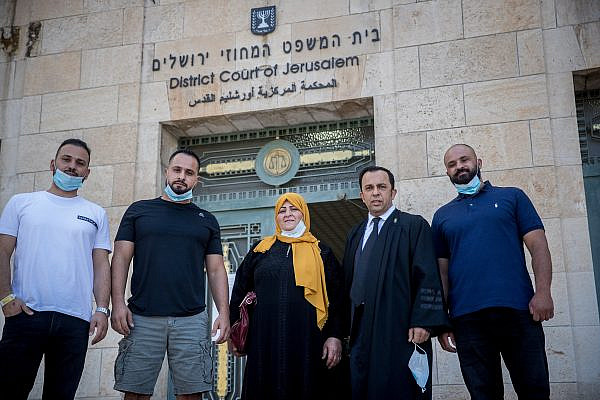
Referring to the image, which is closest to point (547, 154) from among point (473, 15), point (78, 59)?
point (473, 15)

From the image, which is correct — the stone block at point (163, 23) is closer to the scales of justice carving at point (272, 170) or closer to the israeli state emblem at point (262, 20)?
the israeli state emblem at point (262, 20)

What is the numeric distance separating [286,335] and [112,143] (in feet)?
11.6

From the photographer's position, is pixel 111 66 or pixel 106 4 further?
pixel 106 4

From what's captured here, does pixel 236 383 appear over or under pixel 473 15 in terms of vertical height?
under

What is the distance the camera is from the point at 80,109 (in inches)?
297

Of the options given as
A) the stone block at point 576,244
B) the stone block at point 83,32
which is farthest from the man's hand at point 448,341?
the stone block at point 83,32

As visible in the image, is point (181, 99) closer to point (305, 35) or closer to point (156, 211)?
point (305, 35)

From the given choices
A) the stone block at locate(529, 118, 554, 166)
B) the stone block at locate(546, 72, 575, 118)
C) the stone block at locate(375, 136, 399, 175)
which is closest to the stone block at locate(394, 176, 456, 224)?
the stone block at locate(375, 136, 399, 175)

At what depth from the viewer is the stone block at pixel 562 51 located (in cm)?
631

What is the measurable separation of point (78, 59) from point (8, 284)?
3905 millimetres

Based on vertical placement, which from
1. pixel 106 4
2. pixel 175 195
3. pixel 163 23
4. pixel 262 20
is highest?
pixel 106 4

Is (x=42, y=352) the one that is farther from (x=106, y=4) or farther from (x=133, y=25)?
(x=106, y=4)

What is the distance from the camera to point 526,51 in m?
6.41

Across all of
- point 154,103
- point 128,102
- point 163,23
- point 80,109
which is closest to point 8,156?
point 80,109
